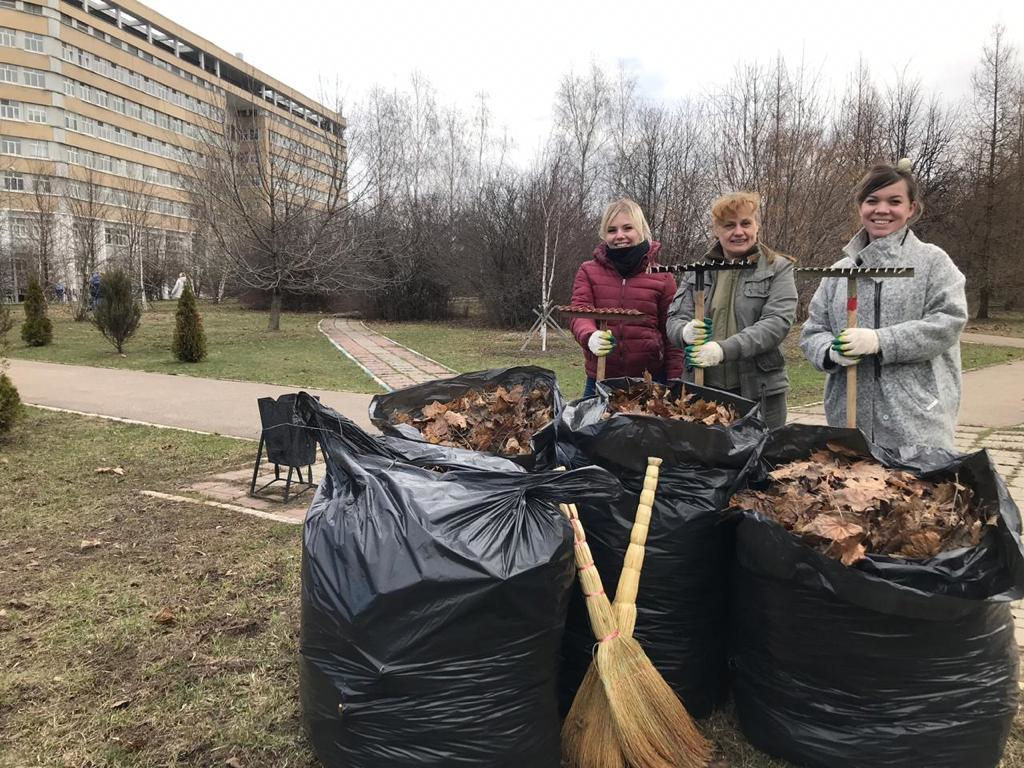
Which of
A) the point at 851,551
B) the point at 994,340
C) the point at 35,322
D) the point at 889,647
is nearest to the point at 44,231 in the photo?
the point at 35,322

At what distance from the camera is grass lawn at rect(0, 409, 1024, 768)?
2.15 m

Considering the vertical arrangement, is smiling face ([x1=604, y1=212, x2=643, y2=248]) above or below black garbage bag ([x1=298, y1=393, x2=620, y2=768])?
above

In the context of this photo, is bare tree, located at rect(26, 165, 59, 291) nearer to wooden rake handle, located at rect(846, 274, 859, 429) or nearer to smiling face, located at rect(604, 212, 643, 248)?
smiling face, located at rect(604, 212, 643, 248)

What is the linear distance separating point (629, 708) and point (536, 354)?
43.5ft

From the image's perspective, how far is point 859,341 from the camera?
7.82ft

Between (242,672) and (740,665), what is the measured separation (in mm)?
1819

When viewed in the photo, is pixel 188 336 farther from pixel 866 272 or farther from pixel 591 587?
pixel 866 272

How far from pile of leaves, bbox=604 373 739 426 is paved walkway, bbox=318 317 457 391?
5743mm

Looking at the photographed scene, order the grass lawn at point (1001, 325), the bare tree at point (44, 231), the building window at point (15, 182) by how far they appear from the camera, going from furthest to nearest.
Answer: the building window at point (15, 182), the bare tree at point (44, 231), the grass lawn at point (1001, 325)

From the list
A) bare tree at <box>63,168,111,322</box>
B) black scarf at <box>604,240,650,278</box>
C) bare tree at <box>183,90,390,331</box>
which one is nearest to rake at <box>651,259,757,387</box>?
black scarf at <box>604,240,650,278</box>

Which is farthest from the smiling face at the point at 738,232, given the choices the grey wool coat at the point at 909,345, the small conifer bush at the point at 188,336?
the small conifer bush at the point at 188,336

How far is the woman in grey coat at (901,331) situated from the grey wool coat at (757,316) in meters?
0.22

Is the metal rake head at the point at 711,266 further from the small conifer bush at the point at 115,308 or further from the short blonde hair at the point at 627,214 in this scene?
the small conifer bush at the point at 115,308

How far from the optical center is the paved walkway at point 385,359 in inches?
438
